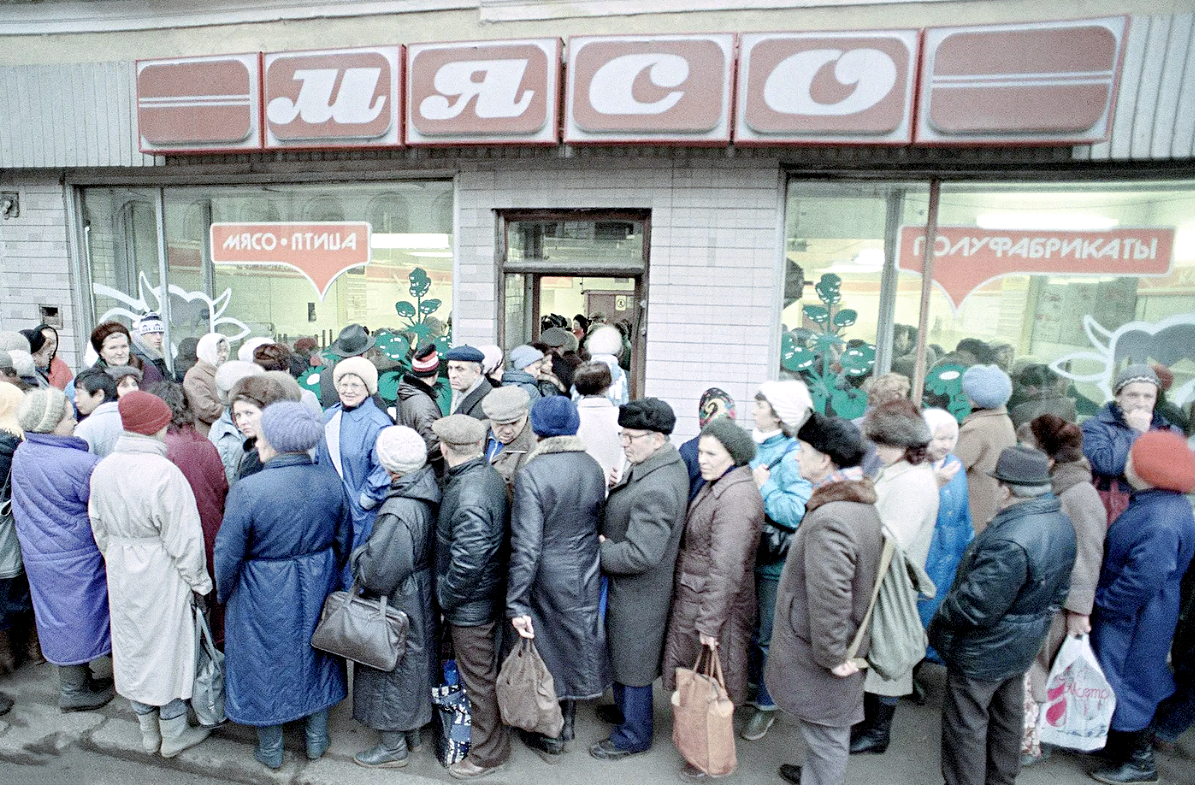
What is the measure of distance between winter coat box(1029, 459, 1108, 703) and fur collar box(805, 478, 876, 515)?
1173 mm

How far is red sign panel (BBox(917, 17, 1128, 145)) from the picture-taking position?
15.9 ft

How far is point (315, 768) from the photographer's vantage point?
11.6 feet

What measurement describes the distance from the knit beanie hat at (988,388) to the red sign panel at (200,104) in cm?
620

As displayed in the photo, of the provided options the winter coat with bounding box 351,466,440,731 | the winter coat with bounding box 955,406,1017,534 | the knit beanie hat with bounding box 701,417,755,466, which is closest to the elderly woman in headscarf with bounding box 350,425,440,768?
the winter coat with bounding box 351,466,440,731

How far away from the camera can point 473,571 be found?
10.3 ft

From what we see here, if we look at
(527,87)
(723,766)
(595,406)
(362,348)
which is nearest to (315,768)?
(723,766)

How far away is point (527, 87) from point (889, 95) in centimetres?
283

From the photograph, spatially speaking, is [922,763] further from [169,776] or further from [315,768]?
[169,776]

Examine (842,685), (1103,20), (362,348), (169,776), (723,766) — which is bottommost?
(169,776)

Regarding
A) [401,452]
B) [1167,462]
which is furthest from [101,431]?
[1167,462]

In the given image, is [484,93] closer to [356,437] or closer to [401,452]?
[356,437]

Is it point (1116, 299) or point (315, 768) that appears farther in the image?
point (1116, 299)

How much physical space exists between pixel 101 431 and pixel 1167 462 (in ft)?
18.2

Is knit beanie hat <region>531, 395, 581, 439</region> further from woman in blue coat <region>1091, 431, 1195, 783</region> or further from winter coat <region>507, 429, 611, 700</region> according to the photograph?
woman in blue coat <region>1091, 431, 1195, 783</region>
